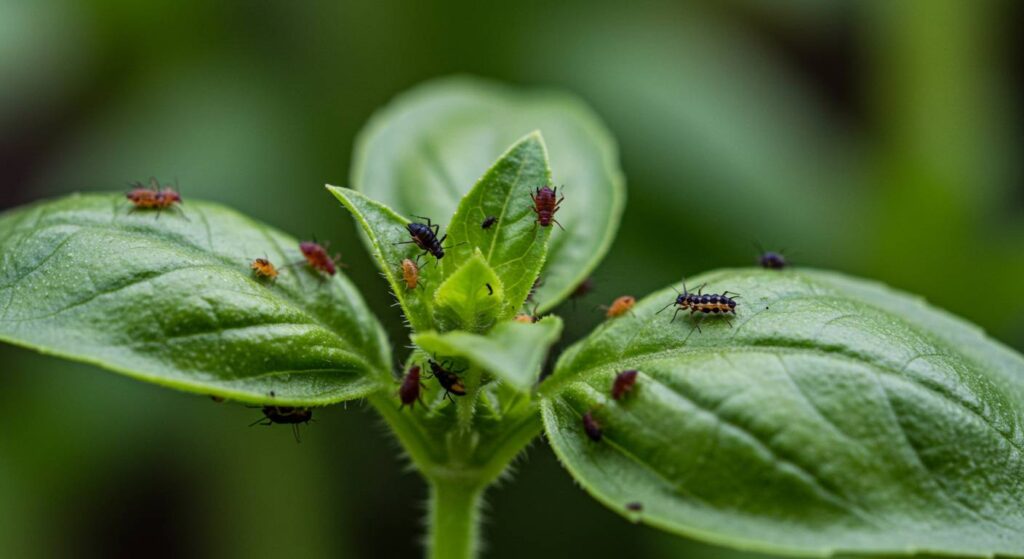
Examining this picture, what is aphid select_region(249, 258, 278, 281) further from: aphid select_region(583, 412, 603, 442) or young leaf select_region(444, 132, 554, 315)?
aphid select_region(583, 412, 603, 442)

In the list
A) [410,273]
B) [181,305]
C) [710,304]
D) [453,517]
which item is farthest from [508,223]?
[181,305]

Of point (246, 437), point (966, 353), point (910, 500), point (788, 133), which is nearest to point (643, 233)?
point (788, 133)

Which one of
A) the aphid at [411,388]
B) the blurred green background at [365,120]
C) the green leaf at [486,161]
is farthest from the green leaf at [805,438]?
the blurred green background at [365,120]

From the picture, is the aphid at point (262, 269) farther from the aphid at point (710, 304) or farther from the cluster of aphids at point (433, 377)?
the aphid at point (710, 304)

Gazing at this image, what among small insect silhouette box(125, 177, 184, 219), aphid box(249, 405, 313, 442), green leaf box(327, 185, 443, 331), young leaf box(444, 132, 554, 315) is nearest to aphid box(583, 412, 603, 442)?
young leaf box(444, 132, 554, 315)

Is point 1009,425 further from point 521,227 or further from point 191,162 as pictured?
point 191,162
